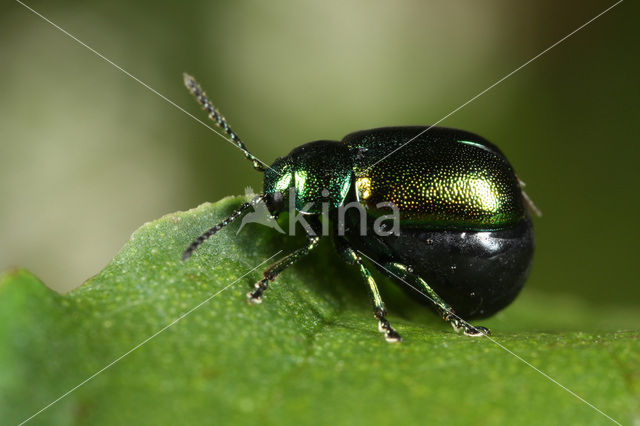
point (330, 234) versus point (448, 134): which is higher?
point (448, 134)

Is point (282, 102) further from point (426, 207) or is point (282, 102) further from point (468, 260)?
point (468, 260)

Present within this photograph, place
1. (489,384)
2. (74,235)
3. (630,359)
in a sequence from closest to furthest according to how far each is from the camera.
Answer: (489,384)
(630,359)
(74,235)

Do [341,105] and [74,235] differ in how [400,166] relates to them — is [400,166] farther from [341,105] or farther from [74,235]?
[74,235]

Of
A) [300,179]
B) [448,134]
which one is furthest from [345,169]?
[448,134]

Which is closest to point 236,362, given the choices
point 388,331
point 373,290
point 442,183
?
point 388,331

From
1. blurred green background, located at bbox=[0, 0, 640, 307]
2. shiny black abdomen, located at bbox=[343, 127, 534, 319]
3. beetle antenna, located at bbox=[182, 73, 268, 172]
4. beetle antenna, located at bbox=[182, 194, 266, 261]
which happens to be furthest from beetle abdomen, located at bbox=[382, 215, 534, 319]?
blurred green background, located at bbox=[0, 0, 640, 307]

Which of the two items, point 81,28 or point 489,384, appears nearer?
point 489,384

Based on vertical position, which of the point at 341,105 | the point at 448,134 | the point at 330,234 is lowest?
the point at 330,234
